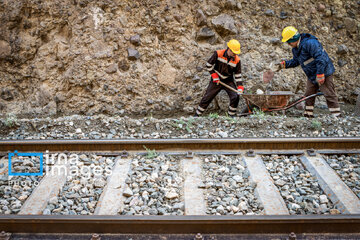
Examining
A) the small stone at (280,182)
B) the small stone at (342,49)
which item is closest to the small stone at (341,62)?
the small stone at (342,49)

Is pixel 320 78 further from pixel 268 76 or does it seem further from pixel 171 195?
pixel 171 195

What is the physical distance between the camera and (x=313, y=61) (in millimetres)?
6805

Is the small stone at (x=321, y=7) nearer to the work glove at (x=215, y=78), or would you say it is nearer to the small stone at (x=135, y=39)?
the work glove at (x=215, y=78)

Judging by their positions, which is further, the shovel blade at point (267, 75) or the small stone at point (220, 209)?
the shovel blade at point (267, 75)

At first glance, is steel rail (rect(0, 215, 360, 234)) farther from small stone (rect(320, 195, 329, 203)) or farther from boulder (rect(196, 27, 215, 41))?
boulder (rect(196, 27, 215, 41))

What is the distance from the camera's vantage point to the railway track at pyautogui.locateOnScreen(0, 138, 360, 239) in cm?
267

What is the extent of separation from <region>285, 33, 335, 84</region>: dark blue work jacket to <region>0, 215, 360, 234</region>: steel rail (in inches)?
187

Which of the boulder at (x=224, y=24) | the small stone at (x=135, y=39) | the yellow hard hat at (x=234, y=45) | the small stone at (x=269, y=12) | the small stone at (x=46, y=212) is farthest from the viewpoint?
the small stone at (x=269, y=12)

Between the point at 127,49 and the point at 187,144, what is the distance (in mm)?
4723

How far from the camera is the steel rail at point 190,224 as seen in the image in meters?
2.65

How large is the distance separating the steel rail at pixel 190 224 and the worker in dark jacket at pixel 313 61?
4.77 meters

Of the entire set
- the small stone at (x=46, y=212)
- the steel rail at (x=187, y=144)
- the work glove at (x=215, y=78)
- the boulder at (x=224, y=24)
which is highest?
the boulder at (x=224, y=24)

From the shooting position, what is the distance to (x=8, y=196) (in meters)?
3.34

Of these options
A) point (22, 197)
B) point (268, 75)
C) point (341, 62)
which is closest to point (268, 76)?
point (268, 75)
